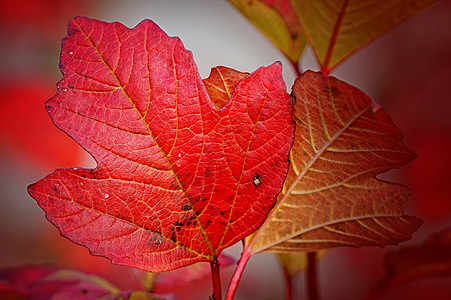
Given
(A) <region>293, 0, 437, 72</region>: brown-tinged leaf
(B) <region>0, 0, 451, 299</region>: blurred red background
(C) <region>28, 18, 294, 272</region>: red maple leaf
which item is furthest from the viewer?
(B) <region>0, 0, 451, 299</region>: blurred red background

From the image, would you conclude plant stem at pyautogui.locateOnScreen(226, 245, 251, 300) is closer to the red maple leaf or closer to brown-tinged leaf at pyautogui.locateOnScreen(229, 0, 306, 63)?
the red maple leaf

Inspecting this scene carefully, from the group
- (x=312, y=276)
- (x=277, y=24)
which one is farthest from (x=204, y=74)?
(x=312, y=276)

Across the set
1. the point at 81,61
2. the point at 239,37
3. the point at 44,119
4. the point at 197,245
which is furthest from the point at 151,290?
the point at 239,37

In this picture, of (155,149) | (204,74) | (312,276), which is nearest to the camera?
(155,149)

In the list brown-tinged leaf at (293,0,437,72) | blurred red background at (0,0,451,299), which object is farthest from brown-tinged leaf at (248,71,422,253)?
blurred red background at (0,0,451,299)

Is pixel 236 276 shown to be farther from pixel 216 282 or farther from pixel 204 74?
pixel 204 74

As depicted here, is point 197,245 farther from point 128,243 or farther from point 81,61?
point 81,61
